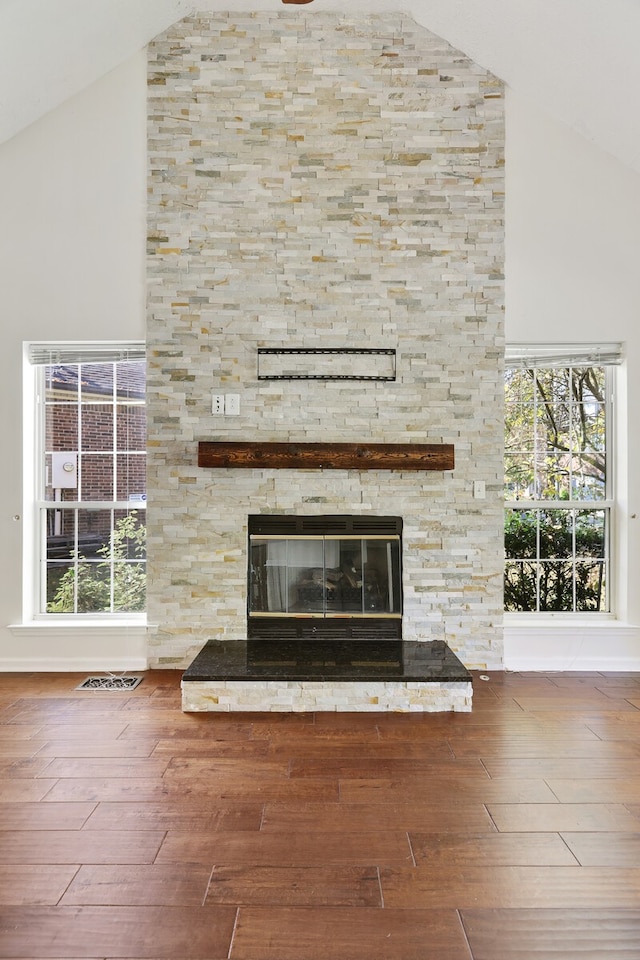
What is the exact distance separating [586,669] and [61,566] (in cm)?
352

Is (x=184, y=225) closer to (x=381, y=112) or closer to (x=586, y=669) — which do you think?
(x=381, y=112)

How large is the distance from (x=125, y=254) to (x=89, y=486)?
1.53 m

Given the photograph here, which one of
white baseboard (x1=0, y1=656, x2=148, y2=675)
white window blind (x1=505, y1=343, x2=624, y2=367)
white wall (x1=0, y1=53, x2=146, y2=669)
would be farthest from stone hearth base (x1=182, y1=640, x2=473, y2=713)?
white window blind (x1=505, y1=343, x2=624, y2=367)

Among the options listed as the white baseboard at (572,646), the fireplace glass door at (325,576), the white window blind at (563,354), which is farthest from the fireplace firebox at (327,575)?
the white window blind at (563,354)

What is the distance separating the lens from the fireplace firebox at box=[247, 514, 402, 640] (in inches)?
148

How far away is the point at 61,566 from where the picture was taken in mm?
3957

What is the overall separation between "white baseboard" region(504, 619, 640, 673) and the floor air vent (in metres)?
2.35

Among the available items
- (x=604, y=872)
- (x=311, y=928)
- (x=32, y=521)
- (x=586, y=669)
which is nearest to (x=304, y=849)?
(x=311, y=928)

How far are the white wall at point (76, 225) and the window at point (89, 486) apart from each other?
24 centimetres

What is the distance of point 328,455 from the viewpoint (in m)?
3.68

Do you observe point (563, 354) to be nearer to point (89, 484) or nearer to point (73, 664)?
point (89, 484)

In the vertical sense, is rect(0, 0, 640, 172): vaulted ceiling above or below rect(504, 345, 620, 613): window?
above

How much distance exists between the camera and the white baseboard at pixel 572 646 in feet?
12.6

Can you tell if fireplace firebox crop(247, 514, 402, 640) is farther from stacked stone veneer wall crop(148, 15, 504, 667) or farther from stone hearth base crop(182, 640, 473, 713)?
stone hearth base crop(182, 640, 473, 713)
